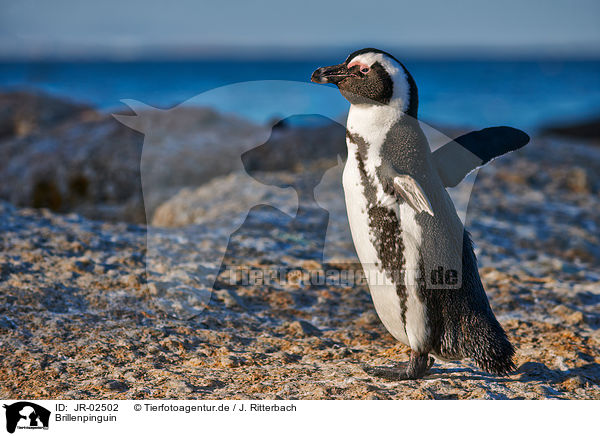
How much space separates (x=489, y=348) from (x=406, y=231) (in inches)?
14.3

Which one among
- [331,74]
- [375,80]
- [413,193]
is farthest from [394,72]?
[413,193]

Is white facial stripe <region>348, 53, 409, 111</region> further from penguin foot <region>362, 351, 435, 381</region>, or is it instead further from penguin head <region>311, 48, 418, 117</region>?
penguin foot <region>362, 351, 435, 381</region>

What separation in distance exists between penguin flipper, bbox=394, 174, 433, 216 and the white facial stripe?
0.67ft

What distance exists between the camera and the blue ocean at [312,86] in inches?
74.9

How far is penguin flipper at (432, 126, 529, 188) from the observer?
1565mm

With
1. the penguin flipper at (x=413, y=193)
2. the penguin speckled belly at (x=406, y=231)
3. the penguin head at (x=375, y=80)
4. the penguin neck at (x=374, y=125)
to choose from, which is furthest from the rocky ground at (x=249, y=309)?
the penguin head at (x=375, y=80)

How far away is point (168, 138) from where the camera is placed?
164 inches

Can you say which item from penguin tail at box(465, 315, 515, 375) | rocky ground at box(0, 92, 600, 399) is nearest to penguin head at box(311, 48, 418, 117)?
penguin tail at box(465, 315, 515, 375)
